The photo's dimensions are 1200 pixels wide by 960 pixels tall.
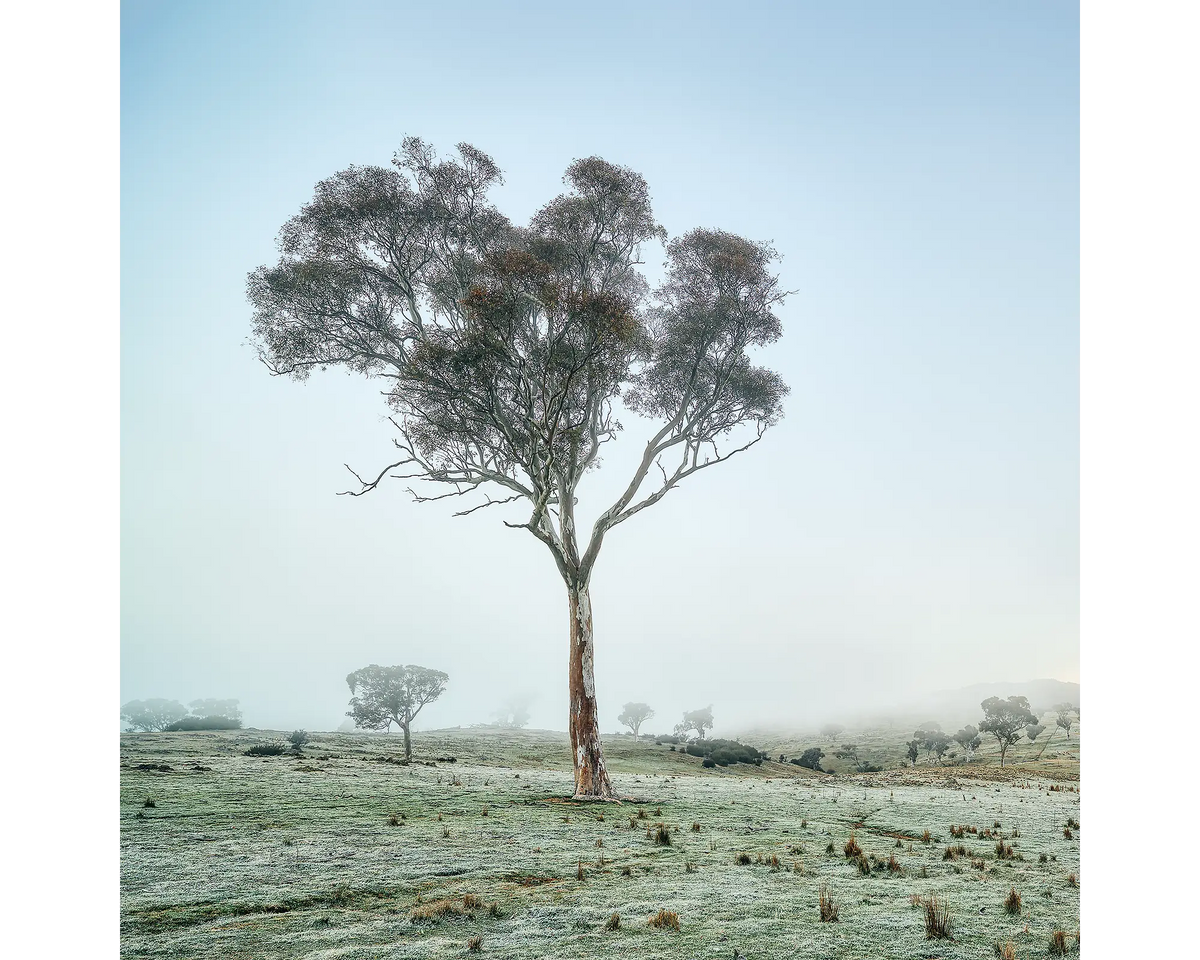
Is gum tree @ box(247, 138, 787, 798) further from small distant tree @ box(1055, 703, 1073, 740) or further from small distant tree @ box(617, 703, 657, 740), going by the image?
small distant tree @ box(617, 703, 657, 740)

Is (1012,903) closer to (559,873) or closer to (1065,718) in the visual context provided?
(559,873)

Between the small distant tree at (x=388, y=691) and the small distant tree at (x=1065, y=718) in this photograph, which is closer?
the small distant tree at (x=388, y=691)

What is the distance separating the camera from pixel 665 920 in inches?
296

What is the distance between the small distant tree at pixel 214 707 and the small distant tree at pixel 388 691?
66.2 meters

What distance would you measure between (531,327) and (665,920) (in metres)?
15.6

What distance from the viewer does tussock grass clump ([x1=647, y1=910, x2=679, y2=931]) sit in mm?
7453

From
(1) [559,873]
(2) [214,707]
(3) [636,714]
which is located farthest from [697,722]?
(1) [559,873]

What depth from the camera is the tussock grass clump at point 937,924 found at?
23.7ft

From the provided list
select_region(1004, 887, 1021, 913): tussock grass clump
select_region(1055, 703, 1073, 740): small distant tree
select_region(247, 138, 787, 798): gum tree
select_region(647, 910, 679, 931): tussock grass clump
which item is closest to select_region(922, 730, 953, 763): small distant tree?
select_region(1055, 703, 1073, 740): small distant tree

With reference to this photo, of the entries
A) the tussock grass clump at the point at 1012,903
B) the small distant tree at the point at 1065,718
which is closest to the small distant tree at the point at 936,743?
the small distant tree at the point at 1065,718

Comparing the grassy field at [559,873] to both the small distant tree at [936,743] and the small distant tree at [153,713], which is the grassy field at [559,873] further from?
the small distant tree at [153,713]
